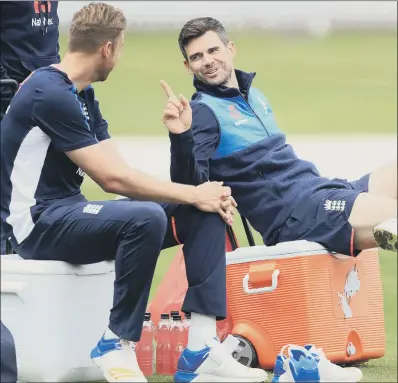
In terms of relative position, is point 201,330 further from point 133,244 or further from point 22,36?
point 22,36

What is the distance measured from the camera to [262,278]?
4.33m

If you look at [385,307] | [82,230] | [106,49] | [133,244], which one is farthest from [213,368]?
[385,307]

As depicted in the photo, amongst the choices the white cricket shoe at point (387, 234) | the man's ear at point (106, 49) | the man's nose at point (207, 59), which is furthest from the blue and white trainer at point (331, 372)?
the man's nose at point (207, 59)

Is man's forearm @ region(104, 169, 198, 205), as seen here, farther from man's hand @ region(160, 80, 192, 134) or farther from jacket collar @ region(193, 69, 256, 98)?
jacket collar @ region(193, 69, 256, 98)

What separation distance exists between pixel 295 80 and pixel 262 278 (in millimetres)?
14430

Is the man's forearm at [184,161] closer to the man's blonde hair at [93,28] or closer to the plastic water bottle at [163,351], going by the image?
the man's blonde hair at [93,28]

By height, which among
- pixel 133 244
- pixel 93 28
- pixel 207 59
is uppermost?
pixel 93 28

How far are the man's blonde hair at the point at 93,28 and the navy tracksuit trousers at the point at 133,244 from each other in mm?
473

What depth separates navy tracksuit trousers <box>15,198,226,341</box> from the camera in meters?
3.77

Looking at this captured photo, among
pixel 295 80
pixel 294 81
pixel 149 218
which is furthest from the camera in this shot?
pixel 295 80

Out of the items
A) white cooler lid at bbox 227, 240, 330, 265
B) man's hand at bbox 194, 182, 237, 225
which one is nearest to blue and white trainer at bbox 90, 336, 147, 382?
man's hand at bbox 194, 182, 237, 225

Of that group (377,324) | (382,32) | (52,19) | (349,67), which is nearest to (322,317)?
(377,324)

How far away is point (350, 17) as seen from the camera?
27.2m

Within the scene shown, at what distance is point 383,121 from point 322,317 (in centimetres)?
1095
